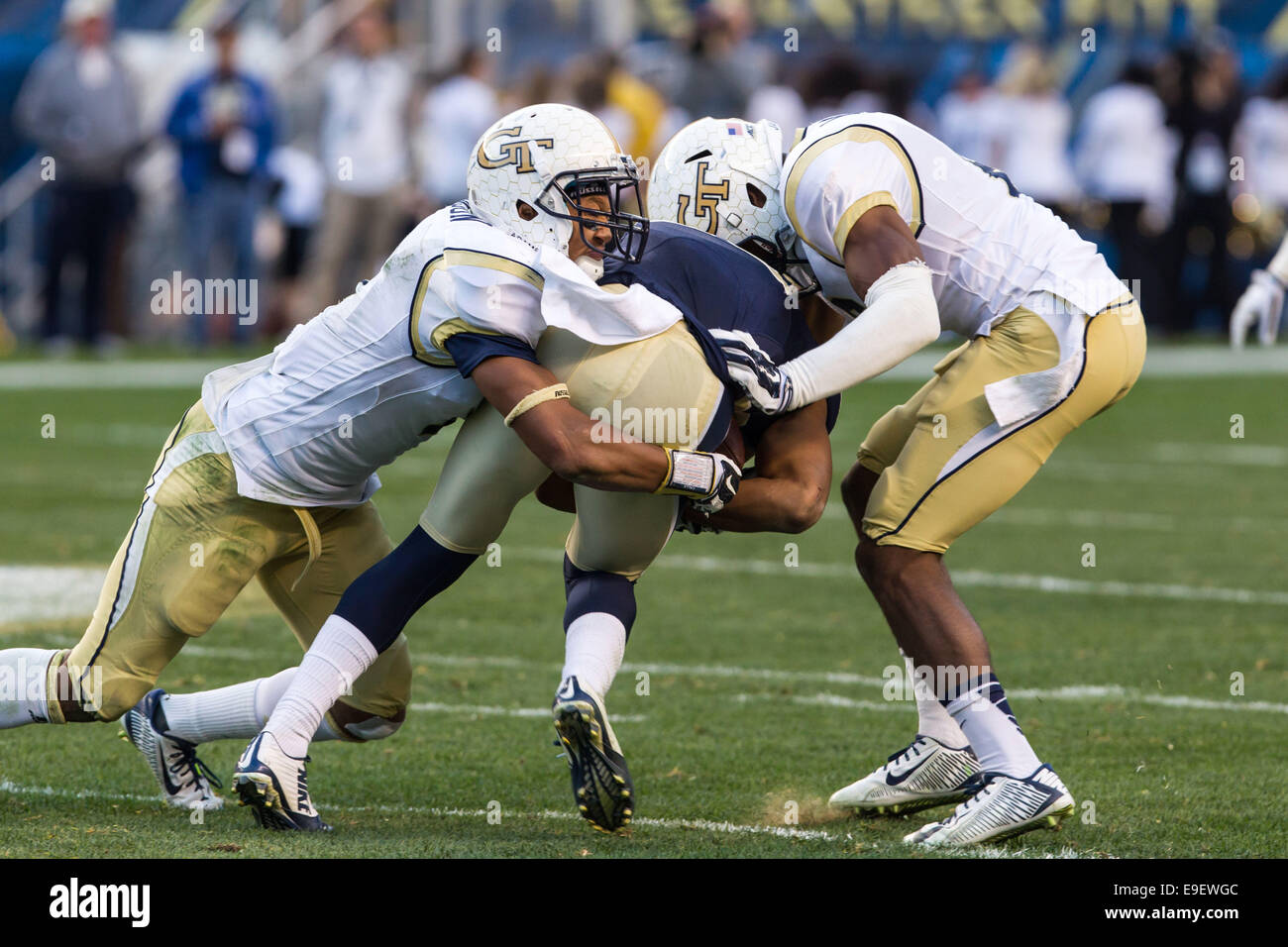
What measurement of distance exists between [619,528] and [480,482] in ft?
0.98

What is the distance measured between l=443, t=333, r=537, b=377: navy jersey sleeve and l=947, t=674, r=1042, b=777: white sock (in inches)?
45.7

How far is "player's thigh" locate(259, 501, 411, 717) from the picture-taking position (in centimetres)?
437

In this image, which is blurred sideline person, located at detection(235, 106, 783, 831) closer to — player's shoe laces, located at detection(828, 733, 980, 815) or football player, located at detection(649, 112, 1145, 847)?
football player, located at detection(649, 112, 1145, 847)

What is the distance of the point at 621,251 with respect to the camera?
4.07 meters

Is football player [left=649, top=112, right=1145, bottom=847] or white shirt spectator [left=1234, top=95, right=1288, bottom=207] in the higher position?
white shirt spectator [left=1234, top=95, right=1288, bottom=207]

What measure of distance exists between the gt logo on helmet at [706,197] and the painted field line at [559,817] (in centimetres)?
128

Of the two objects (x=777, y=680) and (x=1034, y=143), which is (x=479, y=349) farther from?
(x=1034, y=143)

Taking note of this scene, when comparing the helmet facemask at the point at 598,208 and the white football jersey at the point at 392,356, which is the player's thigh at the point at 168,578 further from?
the helmet facemask at the point at 598,208

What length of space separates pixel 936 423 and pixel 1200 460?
6.74 meters

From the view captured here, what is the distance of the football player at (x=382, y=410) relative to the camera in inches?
151

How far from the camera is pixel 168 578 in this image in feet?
13.5

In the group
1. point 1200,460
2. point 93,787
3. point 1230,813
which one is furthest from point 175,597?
point 1200,460

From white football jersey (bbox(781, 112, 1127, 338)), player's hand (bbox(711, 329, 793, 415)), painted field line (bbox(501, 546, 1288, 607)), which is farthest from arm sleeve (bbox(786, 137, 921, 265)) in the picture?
painted field line (bbox(501, 546, 1288, 607))

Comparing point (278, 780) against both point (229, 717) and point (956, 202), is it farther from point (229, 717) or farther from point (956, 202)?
point (956, 202)
